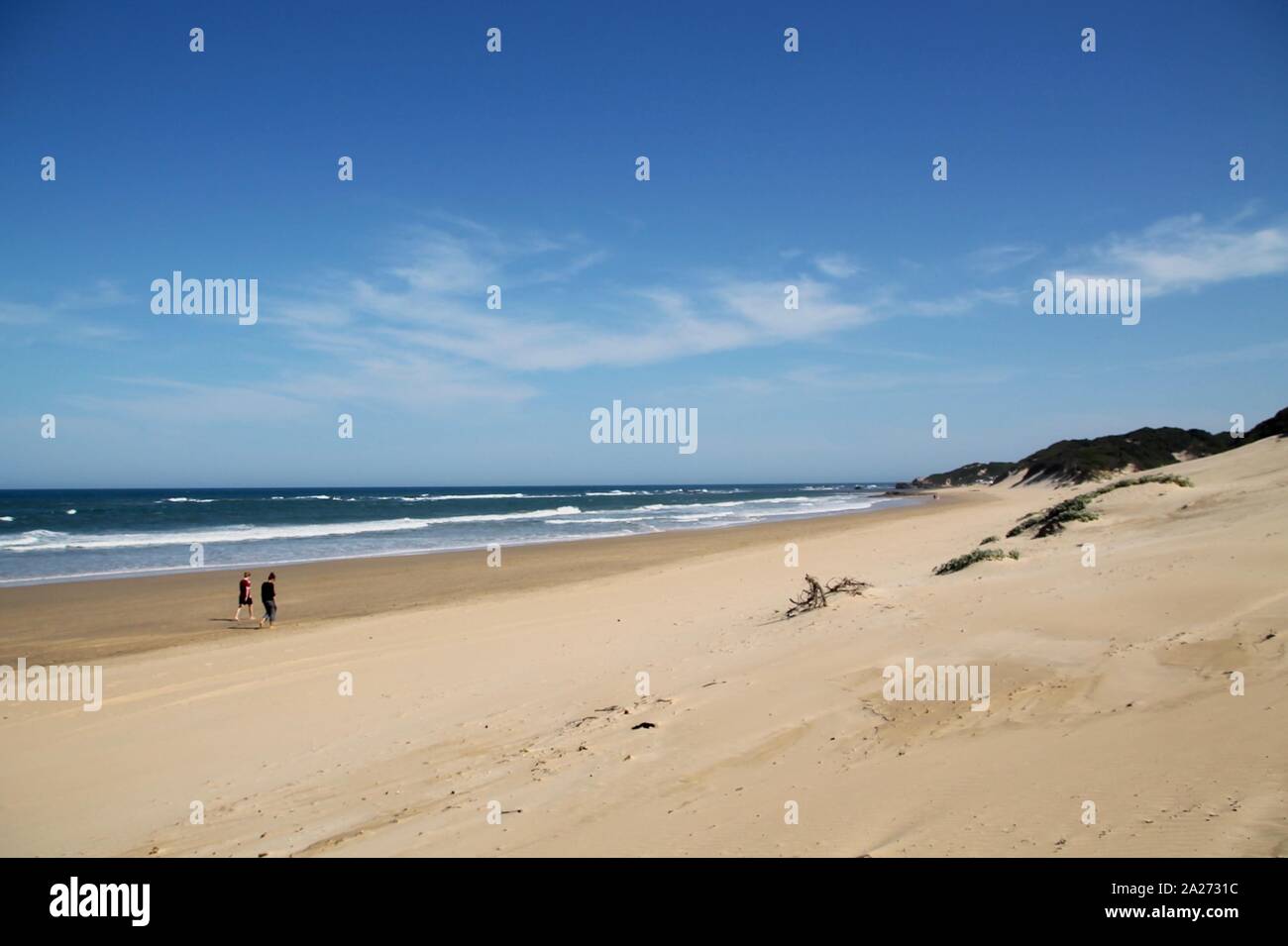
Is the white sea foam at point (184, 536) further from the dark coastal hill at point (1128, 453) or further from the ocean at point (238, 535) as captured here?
the dark coastal hill at point (1128, 453)

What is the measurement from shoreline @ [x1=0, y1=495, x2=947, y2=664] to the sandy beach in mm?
807

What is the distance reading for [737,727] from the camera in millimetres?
7391

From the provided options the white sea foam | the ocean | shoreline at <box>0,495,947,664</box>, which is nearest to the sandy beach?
shoreline at <box>0,495,947,664</box>

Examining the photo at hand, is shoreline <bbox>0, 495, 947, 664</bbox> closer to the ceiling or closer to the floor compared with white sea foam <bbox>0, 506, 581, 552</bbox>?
closer to the floor

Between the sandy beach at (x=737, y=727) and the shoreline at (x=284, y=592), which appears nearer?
the sandy beach at (x=737, y=727)

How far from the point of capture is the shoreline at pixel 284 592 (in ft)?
56.4

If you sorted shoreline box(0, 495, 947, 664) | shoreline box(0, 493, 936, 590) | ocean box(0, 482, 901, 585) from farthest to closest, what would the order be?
ocean box(0, 482, 901, 585) < shoreline box(0, 493, 936, 590) < shoreline box(0, 495, 947, 664)

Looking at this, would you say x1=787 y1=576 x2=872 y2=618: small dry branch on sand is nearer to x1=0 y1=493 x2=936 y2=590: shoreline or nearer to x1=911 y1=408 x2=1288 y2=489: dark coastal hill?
x1=0 y1=493 x2=936 y2=590: shoreline

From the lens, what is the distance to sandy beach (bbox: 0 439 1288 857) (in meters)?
4.93

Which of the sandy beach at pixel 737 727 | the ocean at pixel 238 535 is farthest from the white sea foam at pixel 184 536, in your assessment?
the sandy beach at pixel 737 727

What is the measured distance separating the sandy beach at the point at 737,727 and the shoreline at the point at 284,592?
Result: 0.81m

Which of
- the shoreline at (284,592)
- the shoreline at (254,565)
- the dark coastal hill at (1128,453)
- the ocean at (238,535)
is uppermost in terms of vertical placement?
the dark coastal hill at (1128,453)
